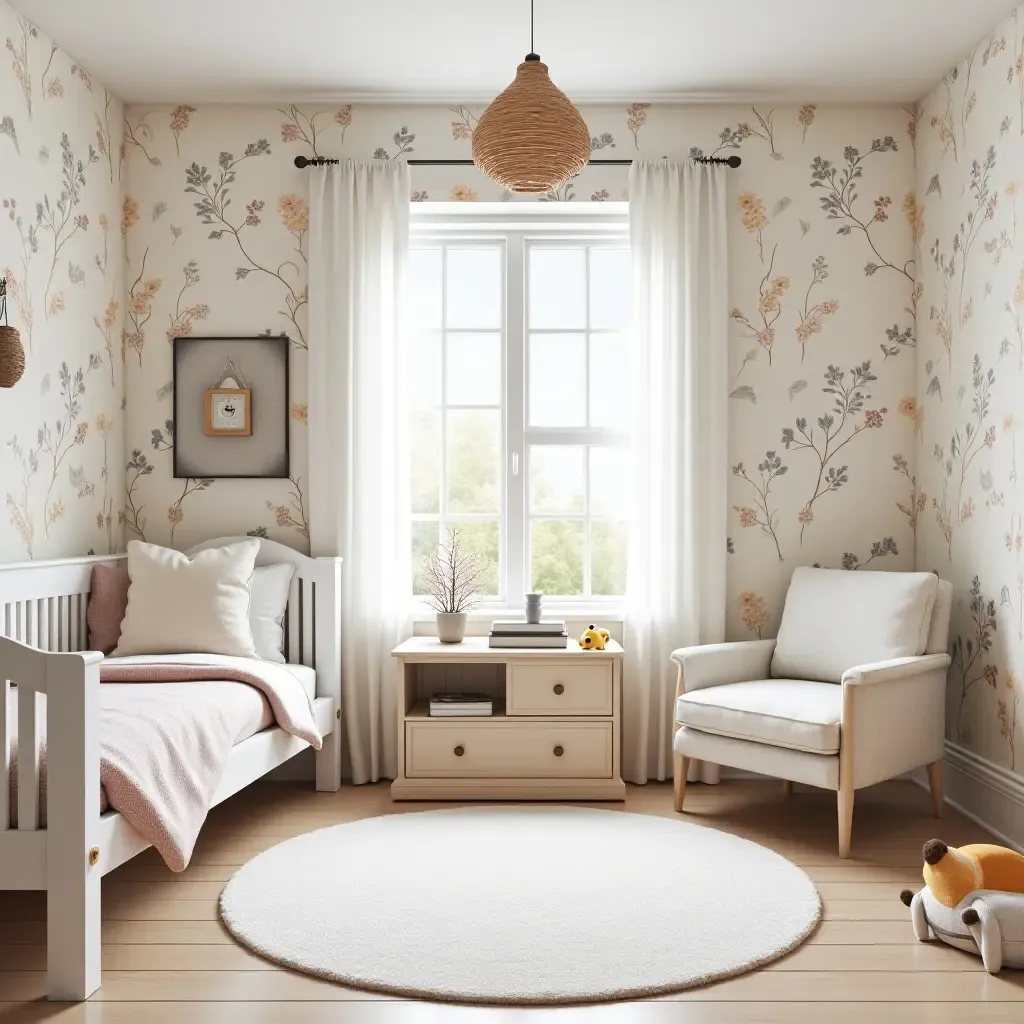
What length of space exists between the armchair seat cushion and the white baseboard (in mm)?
541

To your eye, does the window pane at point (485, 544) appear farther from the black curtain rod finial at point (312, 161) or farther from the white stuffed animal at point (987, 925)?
the white stuffed animal at point (987, 925)

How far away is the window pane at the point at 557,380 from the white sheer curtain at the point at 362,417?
0.58 metres

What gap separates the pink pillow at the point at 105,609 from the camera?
3498 millimetres

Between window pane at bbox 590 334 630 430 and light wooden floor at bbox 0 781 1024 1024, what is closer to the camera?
light wooden floor at bbox 0 781 1024 1024

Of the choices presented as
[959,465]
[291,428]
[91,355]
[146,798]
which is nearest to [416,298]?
[291,428]

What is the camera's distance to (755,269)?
12.9ft

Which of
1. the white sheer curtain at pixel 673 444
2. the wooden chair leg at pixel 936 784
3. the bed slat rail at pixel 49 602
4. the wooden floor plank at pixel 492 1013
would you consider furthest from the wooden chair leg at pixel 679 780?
the bed slat rail at pixel 49 602

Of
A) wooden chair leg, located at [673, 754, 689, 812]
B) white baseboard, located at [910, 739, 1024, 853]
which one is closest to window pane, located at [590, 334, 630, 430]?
wooden chair leg, located at [673, 754, 689, 812]

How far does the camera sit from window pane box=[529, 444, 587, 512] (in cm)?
415

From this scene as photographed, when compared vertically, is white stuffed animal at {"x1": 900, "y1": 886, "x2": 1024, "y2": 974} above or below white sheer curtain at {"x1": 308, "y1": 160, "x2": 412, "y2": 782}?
below

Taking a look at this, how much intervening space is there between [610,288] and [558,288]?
22 centimetres

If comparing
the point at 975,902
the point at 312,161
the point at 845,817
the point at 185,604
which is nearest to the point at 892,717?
the point at 845,817

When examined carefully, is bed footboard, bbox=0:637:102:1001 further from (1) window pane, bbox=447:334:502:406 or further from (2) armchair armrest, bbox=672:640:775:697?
(1) window pane, bbox=447:334:502:406

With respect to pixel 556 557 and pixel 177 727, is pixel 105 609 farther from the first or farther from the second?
pixel 556 557
